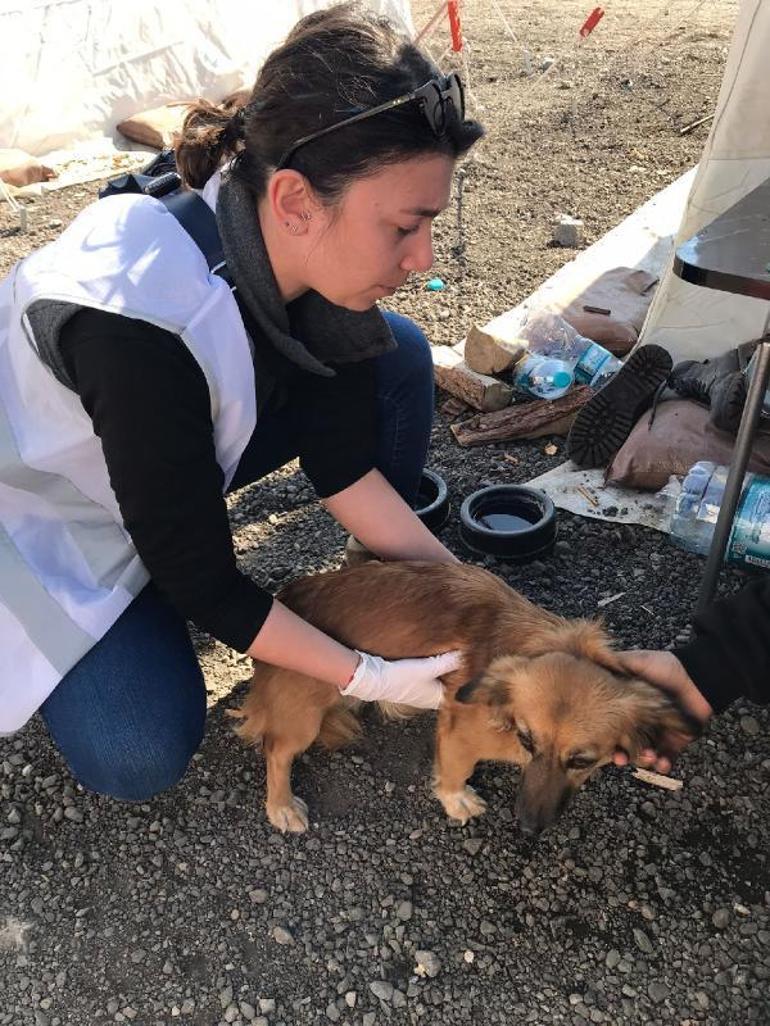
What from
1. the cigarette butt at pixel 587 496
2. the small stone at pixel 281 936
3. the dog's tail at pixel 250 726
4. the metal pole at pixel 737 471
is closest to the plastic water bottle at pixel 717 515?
the metal pole at pixel 737 471

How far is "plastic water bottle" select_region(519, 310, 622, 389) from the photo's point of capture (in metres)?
4.39

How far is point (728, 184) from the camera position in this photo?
13.6 ft

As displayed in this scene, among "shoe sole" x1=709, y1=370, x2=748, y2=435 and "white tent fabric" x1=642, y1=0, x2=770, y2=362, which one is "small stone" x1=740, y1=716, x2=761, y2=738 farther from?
"white tent fabric" x1=642, y1=0, x2=770, y2=362

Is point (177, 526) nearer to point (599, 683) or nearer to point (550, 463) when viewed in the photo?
point (599, 683)

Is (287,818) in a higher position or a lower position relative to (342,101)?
lower

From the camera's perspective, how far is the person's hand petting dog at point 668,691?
7.20 ft

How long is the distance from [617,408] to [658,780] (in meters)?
1.79

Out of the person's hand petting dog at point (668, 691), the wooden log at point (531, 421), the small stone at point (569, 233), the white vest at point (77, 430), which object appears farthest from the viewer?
the small stone at point (569, 233)

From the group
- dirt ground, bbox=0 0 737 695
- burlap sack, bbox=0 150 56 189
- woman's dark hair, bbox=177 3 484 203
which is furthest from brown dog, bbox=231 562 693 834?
burlap sack, bbox=0 150 56 189

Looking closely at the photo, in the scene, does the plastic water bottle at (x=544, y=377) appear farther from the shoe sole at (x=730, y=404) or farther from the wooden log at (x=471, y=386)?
the shoe sole at (x=730, y=404)

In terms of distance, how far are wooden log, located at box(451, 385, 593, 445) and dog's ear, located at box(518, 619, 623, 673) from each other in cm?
194

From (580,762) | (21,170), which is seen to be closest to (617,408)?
(580,762)

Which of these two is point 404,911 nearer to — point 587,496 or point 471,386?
point 587,496

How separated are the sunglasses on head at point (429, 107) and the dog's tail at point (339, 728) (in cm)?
159
